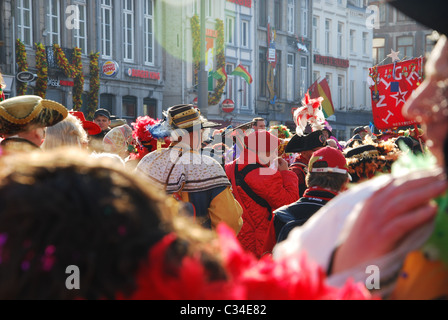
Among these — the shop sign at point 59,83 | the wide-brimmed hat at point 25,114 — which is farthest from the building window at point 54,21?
the wide-brimmed hat at point 25,114

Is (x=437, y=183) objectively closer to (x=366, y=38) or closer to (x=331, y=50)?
(x=331, y=50)

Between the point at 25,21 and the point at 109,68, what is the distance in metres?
3.42

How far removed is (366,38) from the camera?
42.9 metres

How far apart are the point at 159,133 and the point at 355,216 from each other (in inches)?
146

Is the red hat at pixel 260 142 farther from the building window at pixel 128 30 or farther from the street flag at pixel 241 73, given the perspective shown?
the street flag at pixel 241 73

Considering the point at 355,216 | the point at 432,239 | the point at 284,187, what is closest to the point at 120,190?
the point at 355,216

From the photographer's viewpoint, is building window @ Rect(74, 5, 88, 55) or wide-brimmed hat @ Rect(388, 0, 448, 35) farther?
building window @ Rect(74, 5, 88, 55)

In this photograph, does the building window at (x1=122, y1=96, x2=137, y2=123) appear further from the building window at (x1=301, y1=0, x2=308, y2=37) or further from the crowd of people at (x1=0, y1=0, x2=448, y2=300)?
the crowd of people at (x1=0, y1=0, x2=448, y2=300)

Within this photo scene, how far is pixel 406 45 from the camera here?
1806 inches

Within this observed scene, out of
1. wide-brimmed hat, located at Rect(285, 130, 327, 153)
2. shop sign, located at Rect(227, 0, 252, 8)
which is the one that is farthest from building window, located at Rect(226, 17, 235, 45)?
wide-brimmed hat, located at Rect(285, 130, 327, 153)

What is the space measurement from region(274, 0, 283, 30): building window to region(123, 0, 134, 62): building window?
445 inches

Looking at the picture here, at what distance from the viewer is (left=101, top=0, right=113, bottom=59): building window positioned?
78.0 ft

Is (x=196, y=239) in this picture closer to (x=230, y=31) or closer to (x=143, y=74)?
(x=143, y=74)

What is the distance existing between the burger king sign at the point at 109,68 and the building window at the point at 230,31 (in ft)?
27.4
